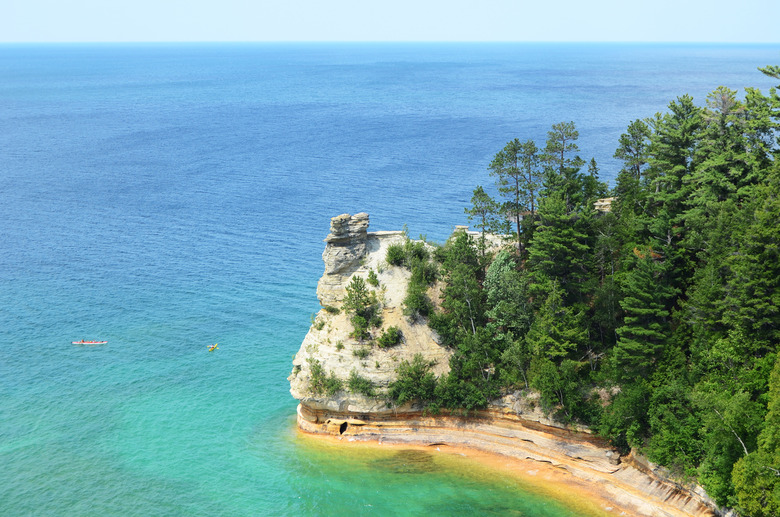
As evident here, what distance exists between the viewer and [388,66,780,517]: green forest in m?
50.1

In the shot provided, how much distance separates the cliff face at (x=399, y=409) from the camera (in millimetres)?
56094

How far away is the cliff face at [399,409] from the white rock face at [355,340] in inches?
3.8

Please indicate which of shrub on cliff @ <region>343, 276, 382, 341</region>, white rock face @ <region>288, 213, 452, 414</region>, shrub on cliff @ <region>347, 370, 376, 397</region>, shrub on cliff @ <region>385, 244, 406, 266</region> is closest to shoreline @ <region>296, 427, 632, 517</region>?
white rock face @ <region>288, 213, 452, 414</region>

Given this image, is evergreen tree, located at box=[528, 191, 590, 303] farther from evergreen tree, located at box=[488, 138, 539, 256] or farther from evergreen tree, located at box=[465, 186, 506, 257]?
evergreen tree, located at box=[465, 186, 506, 257]

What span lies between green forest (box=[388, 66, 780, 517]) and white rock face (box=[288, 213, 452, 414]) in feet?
4.94

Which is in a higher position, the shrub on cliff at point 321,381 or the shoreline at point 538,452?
the shrub on cliff at point 321,381

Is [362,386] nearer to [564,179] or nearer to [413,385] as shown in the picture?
[413,385]

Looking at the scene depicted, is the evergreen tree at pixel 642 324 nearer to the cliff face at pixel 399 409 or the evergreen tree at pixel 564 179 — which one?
the cliff face at pixel 399 409

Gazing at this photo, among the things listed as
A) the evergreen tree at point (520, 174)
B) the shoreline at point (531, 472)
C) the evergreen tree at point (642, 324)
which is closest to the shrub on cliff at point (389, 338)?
the shoreline at point (531, 472)

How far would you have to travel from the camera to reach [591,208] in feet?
213

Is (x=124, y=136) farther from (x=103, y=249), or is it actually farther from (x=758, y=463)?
(x=758, y=463)

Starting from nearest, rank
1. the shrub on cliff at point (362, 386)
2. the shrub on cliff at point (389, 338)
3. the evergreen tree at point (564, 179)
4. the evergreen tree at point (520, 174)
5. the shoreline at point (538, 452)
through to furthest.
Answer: the shoreline at point (538, 452) < the shrub on cliff at point (362, 386) < the evergreen tree at point (564, 179) < the shrub on cliff at point (389, 338) < the evergreen tree at point (520, 174)

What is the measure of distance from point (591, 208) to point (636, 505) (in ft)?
88.0

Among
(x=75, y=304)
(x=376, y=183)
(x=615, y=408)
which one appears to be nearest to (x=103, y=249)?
(x=75, y=304)
